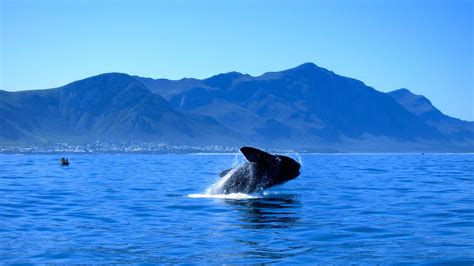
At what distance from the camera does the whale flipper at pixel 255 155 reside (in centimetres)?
2148

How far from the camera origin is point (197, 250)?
44.7 ft

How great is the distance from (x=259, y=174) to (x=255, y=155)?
2787mm

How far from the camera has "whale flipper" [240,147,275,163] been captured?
21.5 m

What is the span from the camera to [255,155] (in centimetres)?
2252

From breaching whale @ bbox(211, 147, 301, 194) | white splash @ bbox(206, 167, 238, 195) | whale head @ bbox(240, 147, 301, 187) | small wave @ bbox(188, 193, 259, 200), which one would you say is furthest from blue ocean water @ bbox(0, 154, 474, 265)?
white splash @ bbox(206, 167, 238, 195)

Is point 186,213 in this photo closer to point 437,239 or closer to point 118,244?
point 118,244

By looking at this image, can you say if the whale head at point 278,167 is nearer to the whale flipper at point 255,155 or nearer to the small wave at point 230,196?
the whale flipper at point 255,155

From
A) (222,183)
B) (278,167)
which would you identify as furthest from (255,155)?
(222,183)

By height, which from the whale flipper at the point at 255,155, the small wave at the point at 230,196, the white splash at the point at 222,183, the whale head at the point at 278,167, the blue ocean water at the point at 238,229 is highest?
the whale flipper at the point at 255,155

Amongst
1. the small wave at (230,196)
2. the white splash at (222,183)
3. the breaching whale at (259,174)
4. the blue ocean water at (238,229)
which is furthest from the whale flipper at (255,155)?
the white splash at (222,183)

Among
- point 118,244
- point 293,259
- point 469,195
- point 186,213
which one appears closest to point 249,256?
point 293,259

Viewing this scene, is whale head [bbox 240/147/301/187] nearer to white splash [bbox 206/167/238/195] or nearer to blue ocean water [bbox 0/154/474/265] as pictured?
blue ocean water [bbox 0/154/474/265]


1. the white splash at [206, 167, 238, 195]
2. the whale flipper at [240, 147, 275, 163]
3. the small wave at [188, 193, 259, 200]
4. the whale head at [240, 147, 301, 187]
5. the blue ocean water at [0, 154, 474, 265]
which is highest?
the whale flipper at [240, 147, 275, 163]

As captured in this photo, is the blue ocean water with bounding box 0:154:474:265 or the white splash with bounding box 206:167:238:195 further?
the white splash with bounding box 206:167:238:195
